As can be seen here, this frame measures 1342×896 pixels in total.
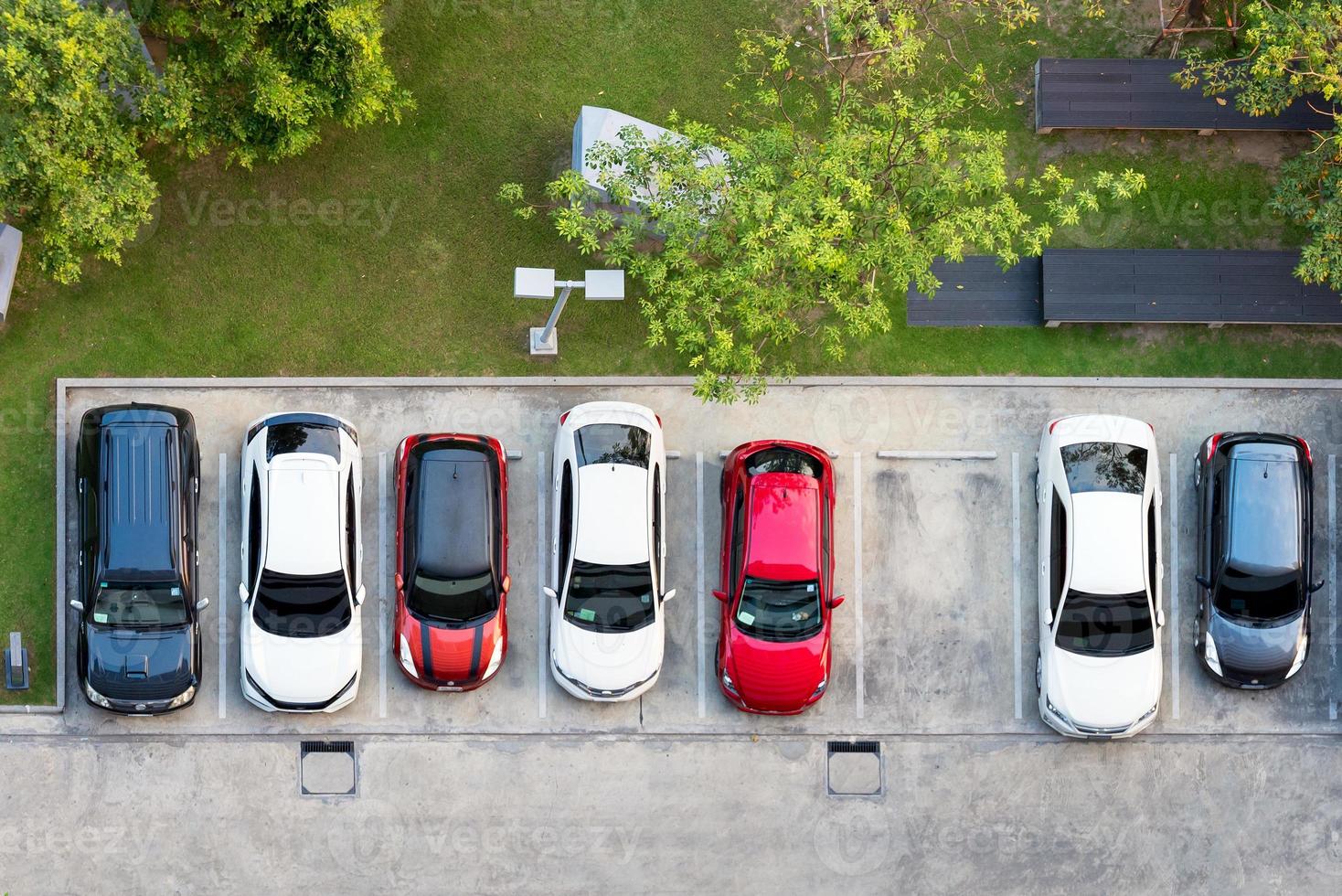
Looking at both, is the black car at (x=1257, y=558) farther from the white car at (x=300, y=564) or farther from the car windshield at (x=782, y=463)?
the white car at (x=300, y=564)

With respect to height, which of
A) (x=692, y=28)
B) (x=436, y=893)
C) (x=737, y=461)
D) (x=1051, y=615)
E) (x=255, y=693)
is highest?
(x=692, y=28)

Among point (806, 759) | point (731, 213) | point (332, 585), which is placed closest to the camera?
point (731, 213)

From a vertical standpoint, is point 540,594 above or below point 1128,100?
below

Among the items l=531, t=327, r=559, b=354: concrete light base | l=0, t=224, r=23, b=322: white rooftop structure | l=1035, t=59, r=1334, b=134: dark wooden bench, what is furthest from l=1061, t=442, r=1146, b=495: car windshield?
l=0, t=224, r=23, b=322: white rooftop structure

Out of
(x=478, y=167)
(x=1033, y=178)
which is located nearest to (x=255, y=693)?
(x=478, y=167)

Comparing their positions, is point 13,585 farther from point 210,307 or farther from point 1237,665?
point 1237,665

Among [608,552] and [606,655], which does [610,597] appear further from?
[606,655]

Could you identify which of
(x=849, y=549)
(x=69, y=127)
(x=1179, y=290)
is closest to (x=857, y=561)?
(x=849, y=549)
